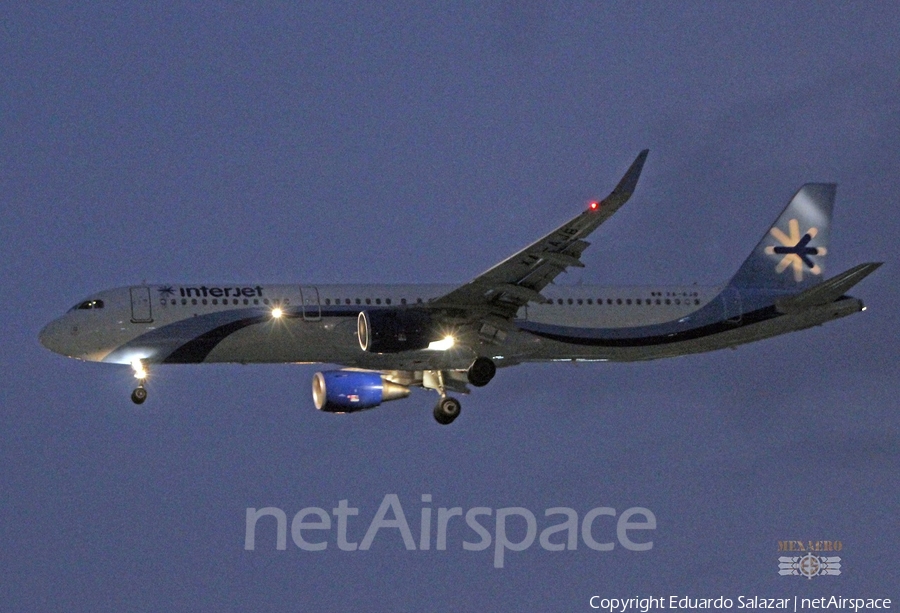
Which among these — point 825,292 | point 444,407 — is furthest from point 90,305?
point 825,292

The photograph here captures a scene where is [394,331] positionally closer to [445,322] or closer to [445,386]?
[445,322]

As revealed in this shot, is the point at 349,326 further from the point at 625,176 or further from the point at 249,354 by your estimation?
the point at 625,176

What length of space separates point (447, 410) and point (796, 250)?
15.5 meters

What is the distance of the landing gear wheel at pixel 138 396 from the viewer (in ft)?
188

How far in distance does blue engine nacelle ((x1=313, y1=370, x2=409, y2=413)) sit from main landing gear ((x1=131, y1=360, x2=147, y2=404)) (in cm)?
697

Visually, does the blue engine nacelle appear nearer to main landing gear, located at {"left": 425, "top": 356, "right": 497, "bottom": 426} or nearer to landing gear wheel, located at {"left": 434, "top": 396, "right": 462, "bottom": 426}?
main landing gear, located at {"left": 425, "top": 356, "right": 497, "bottom": 426}

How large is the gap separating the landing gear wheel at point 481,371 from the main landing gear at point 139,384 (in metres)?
11.1

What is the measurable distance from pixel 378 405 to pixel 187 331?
325 inches

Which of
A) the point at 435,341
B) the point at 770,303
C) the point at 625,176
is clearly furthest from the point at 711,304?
the point at 625,176

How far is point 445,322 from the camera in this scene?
56531 millimetres

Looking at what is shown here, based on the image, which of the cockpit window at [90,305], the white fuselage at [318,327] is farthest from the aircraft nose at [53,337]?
the cockpit window at [90,305]

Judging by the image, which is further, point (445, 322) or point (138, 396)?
point (138, 396)

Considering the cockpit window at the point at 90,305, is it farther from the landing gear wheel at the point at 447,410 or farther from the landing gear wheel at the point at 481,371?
the landing gear wheel at the point at 481,371

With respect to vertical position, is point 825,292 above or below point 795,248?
below
